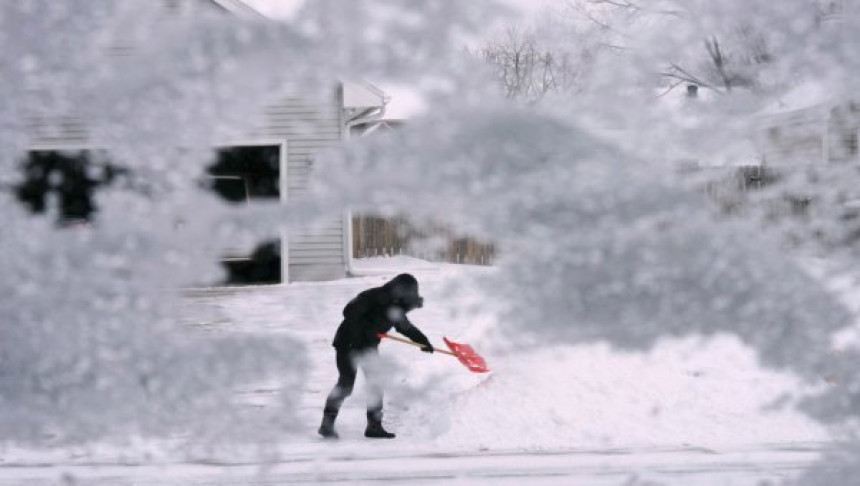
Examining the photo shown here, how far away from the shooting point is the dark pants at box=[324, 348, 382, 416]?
5.88 feet

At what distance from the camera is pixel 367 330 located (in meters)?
2.40

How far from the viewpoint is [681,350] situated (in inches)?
61.1

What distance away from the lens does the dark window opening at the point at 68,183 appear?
1438 mm

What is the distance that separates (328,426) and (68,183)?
1765 mm

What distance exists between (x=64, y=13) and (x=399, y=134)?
0.56 meters

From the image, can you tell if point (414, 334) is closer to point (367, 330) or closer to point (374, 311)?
point (367, 330)

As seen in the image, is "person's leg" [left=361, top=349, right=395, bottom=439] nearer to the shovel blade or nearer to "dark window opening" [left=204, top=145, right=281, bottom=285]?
"dark window opening" [left=204, top=145, right=281, bottom=285]

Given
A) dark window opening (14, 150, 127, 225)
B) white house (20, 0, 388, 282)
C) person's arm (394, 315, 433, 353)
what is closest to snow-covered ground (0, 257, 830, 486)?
white house (20, 0, 388, 282)

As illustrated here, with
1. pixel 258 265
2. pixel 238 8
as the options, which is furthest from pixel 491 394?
pixel 238 8

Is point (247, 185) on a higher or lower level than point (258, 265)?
higher

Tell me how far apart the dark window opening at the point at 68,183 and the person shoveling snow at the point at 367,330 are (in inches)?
25.0

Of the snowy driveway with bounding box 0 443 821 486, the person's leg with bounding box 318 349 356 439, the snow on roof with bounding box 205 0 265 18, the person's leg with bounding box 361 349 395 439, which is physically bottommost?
the snowy driveway with bounding box 0 443 821 486

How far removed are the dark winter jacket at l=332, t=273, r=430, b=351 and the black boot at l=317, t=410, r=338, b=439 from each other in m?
0.21

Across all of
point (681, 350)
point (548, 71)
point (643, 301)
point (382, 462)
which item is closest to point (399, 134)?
point (548, 71)
